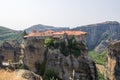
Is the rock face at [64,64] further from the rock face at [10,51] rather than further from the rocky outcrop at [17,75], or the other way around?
the rocky outcrop at [17,75]

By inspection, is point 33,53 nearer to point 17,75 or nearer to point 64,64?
point 64,64

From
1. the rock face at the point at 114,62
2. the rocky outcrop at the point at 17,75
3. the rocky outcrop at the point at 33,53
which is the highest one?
the rocky outcrop at the point at 17,75

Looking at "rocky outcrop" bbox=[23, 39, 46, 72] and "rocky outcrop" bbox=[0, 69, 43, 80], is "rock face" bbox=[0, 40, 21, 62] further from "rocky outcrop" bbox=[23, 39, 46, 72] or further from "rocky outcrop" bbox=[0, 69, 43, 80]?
"rocky outcrop" bbox=[0, 69, 43, 80]

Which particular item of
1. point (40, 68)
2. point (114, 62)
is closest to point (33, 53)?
point (40, 68)

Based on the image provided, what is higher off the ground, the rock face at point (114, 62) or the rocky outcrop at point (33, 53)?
the rocky outcrop at point (33, 53)

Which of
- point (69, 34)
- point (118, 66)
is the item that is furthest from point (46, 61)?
point (118, 66)

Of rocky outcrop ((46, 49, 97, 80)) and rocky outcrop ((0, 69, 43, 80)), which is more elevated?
rocky outcrop ((0, 69, 43, 80))

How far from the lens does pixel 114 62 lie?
106375 mm

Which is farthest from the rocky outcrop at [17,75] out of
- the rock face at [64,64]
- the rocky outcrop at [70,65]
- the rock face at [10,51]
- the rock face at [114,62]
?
the rock face at [10,51]

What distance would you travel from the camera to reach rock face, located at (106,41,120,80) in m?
105

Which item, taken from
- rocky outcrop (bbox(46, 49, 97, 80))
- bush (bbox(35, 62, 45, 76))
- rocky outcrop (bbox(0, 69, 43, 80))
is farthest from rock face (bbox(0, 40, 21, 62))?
rocky outcrop (bbox(0, 69, 43, 80))

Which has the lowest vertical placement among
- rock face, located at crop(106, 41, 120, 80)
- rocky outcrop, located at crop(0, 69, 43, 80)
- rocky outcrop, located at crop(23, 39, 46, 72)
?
rock face, located at crop(106, 41, 120, 80)

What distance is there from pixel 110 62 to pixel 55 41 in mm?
32189

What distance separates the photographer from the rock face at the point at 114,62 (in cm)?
10488
